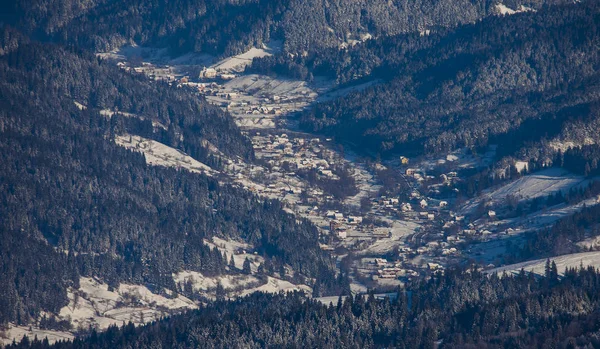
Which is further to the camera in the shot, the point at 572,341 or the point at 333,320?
the point at 333,320

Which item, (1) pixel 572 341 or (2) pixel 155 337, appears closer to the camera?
(1) pixel 572 341

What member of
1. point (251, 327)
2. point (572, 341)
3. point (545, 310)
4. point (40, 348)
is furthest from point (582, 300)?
point (40, 348)

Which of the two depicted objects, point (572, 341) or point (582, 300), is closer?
point (572, 341)

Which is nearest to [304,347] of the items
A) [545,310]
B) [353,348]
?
[353,348]

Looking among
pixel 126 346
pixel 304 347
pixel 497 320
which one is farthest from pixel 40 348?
pixel 497 320

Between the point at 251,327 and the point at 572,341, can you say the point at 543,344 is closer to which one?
the point at 572,341

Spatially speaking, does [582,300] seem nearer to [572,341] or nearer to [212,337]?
[572,341]

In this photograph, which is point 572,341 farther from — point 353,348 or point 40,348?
point 40,348
